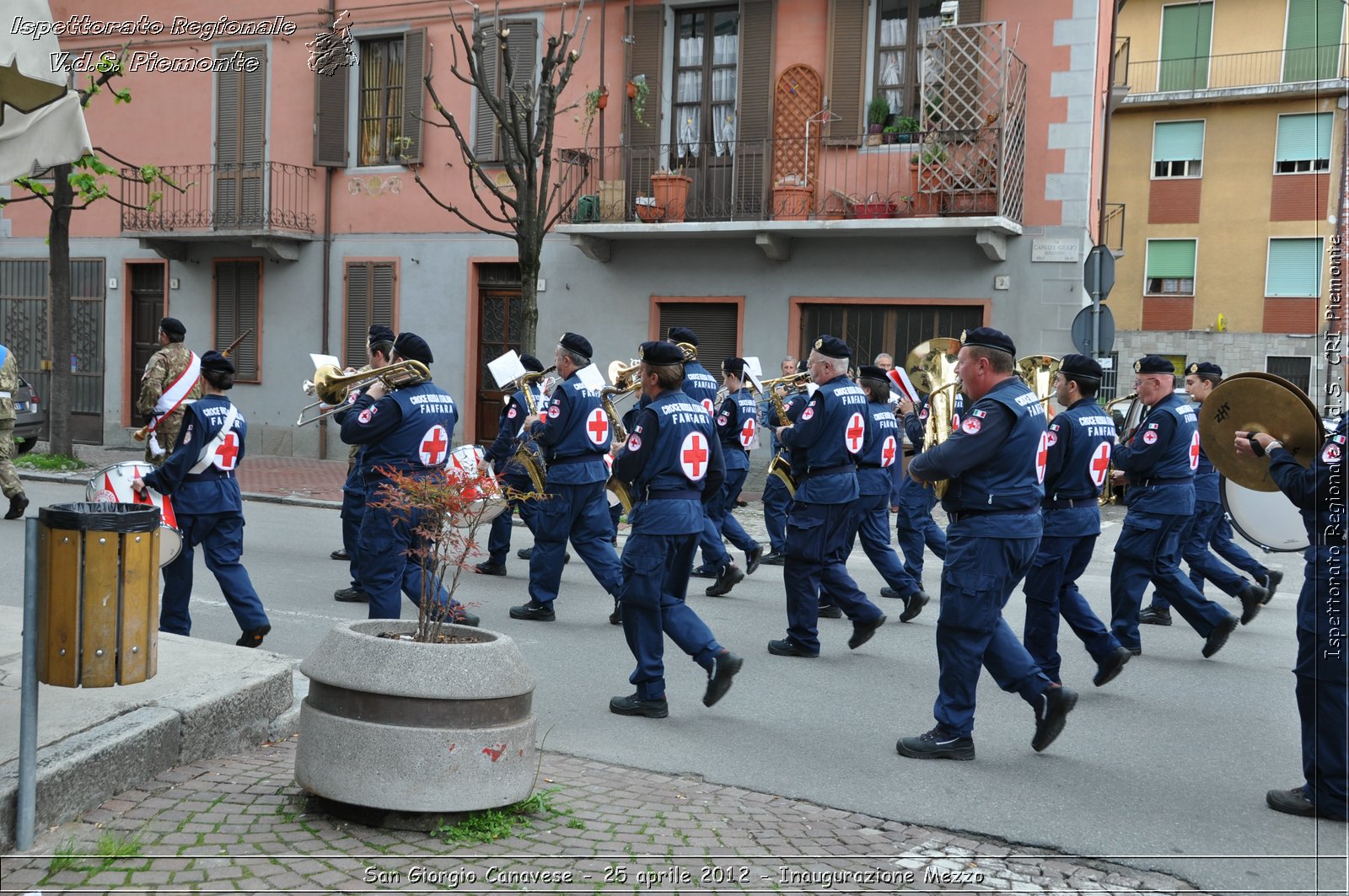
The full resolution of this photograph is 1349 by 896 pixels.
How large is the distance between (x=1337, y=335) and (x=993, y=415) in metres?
1.40

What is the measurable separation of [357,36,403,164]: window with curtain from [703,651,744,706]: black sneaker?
50.2 ft

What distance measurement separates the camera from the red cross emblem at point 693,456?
20.7 ft

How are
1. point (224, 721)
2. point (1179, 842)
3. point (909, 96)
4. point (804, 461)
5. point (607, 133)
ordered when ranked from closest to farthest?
point (1179, 842), point (224, 721), point (804, 461), point (909, 96), point (607, 133)

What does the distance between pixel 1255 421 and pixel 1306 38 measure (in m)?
29.4

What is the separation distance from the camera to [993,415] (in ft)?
18.4

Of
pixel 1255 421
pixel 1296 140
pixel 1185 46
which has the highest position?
pixel 1185 46

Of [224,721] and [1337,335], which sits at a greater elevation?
[1337,335]

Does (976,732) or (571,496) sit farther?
(571,496)

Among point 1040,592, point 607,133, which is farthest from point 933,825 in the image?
point 607,133

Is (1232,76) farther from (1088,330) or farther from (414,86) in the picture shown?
(414,86)

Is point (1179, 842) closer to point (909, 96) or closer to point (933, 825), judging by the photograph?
point (933, 825)

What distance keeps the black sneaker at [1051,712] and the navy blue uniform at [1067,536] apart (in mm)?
1064

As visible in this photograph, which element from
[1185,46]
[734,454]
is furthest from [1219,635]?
[1185,46]

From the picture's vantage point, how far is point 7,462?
39.1 feet
